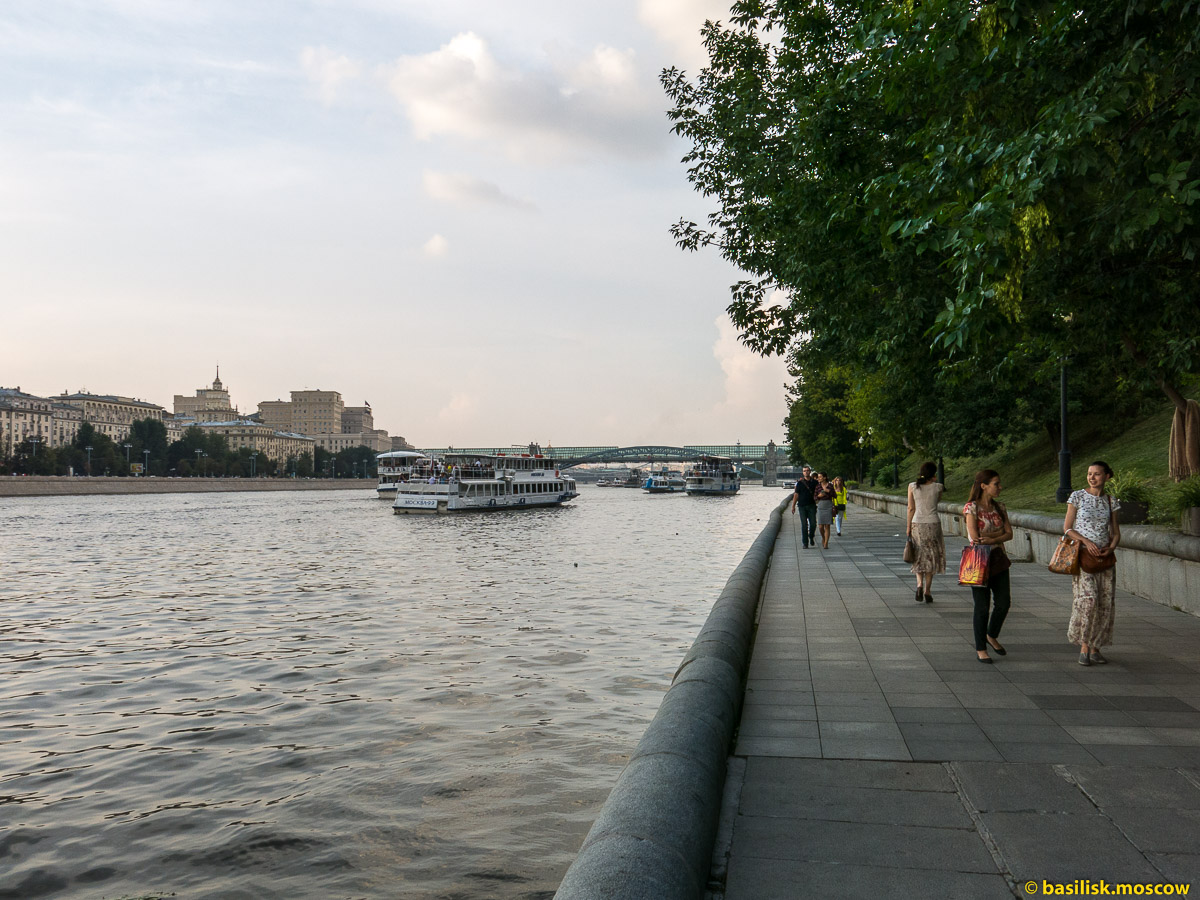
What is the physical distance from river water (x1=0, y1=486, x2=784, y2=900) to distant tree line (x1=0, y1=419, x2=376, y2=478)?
109585mm

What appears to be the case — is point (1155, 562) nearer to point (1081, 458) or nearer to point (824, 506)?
point (824, 506)

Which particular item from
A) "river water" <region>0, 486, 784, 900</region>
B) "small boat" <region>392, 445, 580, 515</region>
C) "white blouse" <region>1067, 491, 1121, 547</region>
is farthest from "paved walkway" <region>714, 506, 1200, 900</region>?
"small boat" <region>392, 445, 580, 515</region>

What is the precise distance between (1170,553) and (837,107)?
695cm

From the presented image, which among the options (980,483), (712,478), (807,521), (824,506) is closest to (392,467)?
(712,478)

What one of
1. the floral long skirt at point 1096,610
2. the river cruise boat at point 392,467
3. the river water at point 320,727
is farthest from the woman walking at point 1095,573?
the river cruise boat at point 392,467

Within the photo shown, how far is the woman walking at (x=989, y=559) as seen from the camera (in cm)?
816

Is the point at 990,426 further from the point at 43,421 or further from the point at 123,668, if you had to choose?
the point at 43,421

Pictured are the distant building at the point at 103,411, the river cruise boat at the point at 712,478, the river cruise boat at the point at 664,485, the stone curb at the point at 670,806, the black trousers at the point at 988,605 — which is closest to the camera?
the stone curb at the point at 670,806

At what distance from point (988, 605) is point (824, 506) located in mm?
14259

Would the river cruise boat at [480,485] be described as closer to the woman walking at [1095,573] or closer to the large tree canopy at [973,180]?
the large tree canopy at [973,180]

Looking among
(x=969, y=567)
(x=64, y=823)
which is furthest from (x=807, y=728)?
(x=64, y=823)

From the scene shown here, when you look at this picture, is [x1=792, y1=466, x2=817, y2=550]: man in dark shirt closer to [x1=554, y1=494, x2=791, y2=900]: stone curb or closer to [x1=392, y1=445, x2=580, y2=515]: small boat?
[x1=554, y1=494, x2=791, y2=900]: stone curb

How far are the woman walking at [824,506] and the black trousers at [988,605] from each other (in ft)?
44.1

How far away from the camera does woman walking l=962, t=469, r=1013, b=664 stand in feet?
26.8
